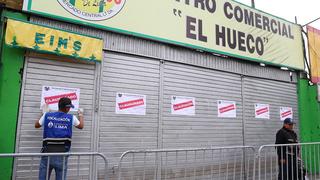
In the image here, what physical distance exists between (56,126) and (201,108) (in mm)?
3789

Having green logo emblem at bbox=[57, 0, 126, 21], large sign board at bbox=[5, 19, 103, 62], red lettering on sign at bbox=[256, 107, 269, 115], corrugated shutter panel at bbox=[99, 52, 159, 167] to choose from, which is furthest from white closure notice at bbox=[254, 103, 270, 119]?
large sign board at bbox=[5, 19, 103, 62]

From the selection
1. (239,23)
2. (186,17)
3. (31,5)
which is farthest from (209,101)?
(31,5)

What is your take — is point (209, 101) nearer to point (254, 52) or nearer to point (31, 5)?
point (254, 52)

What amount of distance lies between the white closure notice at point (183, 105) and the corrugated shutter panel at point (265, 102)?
1.98 m

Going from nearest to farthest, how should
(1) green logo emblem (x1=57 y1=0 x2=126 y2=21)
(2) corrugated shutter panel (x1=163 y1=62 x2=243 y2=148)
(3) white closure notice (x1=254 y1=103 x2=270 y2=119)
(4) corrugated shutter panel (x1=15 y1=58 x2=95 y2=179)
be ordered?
(4) corrugated shutter panel (x1=15 y1=58 x2=95 y2=179) → (1) green logo emblem (x1=57 y1=0 x2=126 y2=21) → (2) corrugated shutter panel (x1=163 y1=62 x2=243 y2=148) → (3) white closure notice (x1=254 y1=103 x2=270 y2=119)

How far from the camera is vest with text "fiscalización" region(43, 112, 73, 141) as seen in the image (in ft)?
15.7

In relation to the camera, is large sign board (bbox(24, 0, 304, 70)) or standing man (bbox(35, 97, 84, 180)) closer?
standing man (bbox(35, 97, 84, 180))

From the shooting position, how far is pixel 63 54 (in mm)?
5469

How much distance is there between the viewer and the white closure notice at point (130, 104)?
6.18 m

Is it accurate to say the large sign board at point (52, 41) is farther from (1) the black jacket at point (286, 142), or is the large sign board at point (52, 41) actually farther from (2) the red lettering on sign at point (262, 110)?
(2) the red lettering on sign at point (262, 110)

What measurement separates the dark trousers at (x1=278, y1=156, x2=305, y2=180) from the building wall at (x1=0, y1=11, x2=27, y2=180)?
16.9 ft

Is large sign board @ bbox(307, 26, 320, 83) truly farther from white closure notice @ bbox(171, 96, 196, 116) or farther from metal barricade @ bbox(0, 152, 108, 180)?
metal barricade @ bbox(0, 152, 108, 180)

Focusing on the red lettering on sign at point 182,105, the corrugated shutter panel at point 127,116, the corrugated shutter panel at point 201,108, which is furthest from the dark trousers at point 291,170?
the corrugated shutter panel at point 127,116

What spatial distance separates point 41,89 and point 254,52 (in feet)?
20.3
